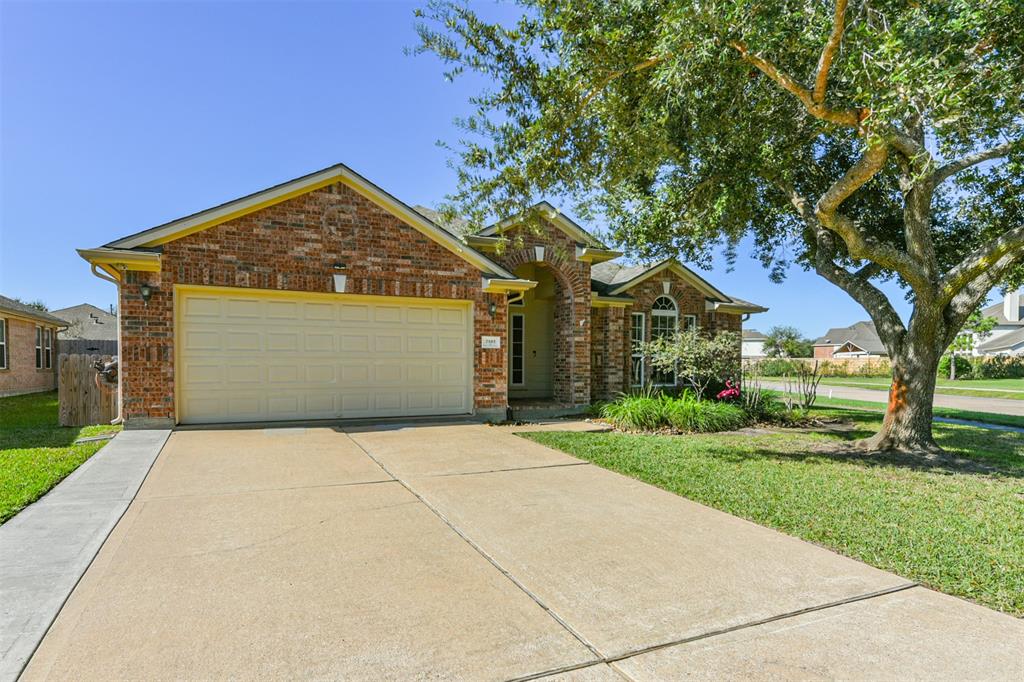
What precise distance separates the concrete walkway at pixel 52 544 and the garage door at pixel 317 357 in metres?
2.90

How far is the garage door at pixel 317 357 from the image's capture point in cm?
964

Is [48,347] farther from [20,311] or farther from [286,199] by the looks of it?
[286,199]

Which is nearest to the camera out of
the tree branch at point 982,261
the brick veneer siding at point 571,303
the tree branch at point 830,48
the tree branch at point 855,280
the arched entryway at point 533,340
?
the tree branch at point 830,48

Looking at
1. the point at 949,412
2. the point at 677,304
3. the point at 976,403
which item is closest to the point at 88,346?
the point at 677,304

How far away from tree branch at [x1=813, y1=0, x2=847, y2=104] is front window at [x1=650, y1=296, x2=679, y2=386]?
9619mm

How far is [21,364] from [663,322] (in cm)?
2043

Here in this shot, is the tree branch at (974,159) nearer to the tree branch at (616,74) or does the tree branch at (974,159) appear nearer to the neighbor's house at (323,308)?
the tree branch at (616,74)

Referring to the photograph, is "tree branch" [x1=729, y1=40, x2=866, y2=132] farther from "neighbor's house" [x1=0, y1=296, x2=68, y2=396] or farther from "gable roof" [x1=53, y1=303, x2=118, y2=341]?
"gable roof" [x1=53, y1=303, x2=118, y2=341]

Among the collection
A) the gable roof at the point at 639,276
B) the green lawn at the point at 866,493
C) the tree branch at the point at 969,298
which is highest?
the gable roof at the point at 639,276

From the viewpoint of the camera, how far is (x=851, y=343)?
207ft

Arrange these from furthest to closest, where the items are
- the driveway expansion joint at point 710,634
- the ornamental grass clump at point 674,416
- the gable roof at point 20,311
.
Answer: the gable roof at point 20,311, the ornamental grass clump at point 674,416, the driveway expansion joint at point 710,634

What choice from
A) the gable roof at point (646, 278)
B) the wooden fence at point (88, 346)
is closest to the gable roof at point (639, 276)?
the gable roof at point (646, 278)

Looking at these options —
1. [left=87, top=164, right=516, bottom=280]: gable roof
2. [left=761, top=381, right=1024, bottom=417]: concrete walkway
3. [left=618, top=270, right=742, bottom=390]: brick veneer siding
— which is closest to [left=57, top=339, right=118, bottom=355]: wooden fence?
[left=87, top=164, right=516, bottom=280]: gable roof

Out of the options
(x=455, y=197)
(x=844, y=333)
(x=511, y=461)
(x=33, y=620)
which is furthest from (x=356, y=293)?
(x=844, y=333)
